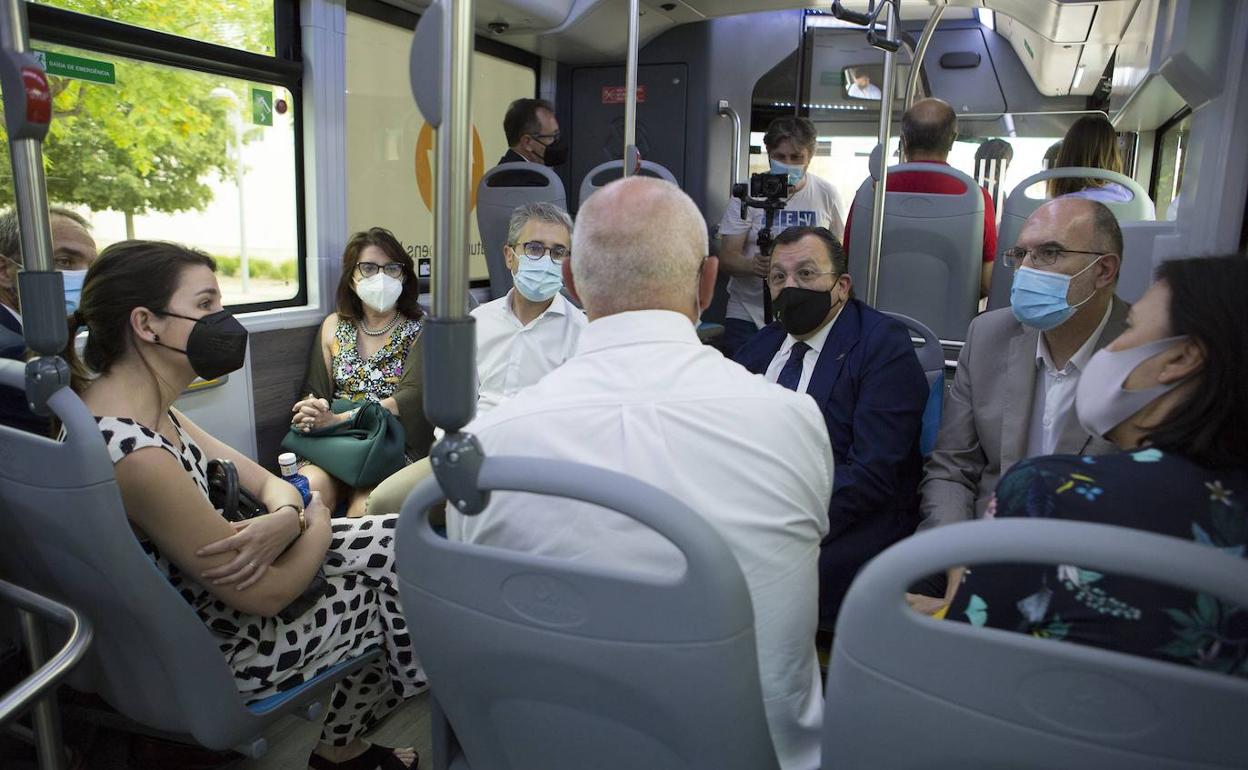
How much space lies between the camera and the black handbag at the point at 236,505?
1.84 m

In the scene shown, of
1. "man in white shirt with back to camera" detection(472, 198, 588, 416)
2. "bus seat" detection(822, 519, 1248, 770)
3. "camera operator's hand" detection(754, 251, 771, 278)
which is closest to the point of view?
"bus seat" detection(822, 519, 1248, 770)

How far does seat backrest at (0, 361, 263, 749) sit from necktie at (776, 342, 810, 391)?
5.17ft

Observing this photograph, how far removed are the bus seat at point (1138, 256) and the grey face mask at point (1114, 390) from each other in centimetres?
180

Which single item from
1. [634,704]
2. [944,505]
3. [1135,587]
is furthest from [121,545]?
[944,505]

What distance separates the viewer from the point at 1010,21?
243 inches

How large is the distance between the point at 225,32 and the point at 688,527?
3428 millimetres

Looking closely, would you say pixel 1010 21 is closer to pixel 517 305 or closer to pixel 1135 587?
pixel 517 305

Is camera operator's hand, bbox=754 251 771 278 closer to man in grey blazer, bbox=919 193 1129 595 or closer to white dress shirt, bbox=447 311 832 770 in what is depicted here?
man in grey blazer, bbox=919 193 1129 595

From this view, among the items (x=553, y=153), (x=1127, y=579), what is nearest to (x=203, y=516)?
(x=1127, y=579)

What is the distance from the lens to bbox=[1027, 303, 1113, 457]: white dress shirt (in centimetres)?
203

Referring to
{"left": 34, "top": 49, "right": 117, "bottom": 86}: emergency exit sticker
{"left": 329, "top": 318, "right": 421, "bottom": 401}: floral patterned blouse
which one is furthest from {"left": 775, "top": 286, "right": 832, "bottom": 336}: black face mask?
{"left": 34, "top": 49, "right": 117, "bottom": 86}: emergency exit sticker

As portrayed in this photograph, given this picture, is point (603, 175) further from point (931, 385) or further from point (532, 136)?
point (931, 385)

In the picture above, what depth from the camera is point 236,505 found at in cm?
187

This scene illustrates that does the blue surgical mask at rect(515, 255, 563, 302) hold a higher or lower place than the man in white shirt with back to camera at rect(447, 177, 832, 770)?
higher
